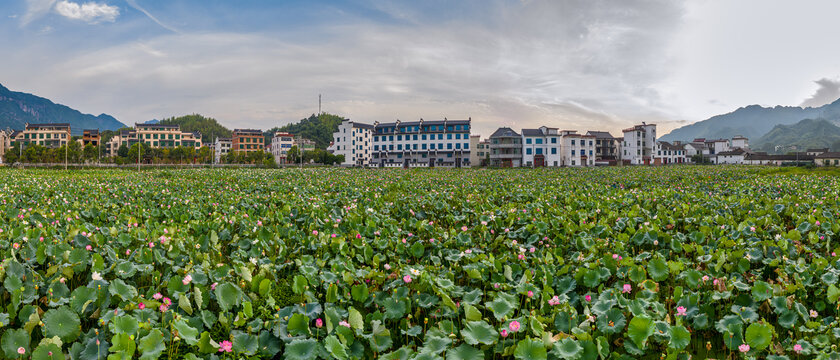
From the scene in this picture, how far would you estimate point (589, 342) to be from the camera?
319 centimetres

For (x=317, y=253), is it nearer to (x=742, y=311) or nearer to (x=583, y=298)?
(x=583, y=298)

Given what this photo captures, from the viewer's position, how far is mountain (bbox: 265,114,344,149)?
159 m

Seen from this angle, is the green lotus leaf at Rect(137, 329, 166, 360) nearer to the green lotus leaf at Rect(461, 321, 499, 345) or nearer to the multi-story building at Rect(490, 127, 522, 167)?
the green lotus leaf at Rect(461, 321, 499, 345)

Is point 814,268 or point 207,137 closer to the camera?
point 814,268

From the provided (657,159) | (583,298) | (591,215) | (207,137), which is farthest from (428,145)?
(207,137)

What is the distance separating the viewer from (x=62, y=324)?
3373 mm

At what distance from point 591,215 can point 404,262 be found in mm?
5491

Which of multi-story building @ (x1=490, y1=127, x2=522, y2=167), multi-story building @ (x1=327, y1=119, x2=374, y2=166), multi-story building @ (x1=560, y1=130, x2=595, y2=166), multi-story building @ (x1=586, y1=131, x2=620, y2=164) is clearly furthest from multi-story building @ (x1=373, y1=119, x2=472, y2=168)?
multi-story building @ (x1=586, y1=131, x2=620, y2=164)

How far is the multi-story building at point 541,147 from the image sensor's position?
86062mm

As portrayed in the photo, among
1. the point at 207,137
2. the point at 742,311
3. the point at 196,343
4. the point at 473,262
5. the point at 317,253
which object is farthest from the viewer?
the point at 207,137

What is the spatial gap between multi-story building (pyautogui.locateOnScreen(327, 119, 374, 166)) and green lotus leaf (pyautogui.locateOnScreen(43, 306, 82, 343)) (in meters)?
103

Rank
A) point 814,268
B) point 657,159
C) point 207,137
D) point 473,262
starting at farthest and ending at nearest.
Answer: point 207,137
point 657,159
point 473,262
point 814,268

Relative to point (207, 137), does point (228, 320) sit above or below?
below

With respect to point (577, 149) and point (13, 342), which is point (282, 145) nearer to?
point (577, 149)
